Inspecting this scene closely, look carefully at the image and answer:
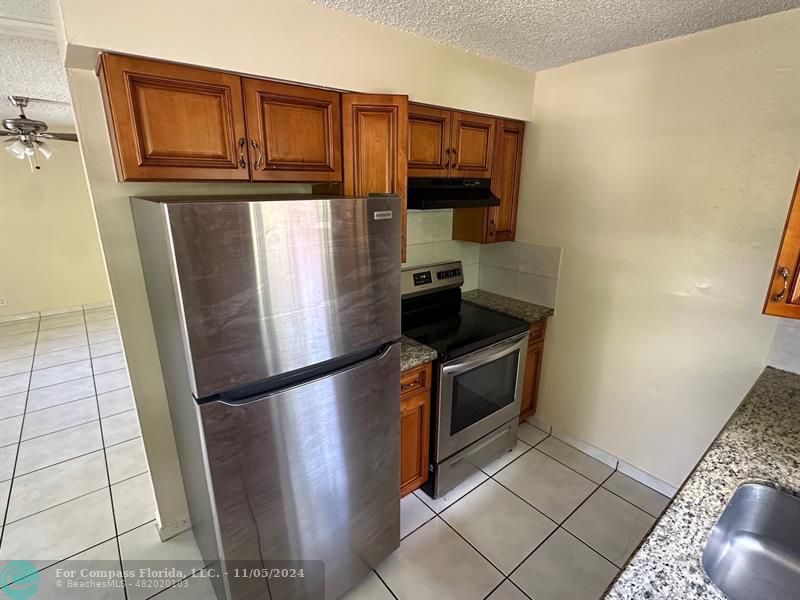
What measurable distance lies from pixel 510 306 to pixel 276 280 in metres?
1.80

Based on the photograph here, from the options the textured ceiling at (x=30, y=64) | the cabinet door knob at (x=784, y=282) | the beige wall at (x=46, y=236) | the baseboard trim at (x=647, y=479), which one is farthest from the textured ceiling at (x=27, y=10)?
the beige wall at (x=46, y=236)

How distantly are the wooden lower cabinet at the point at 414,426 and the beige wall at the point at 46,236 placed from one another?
16.5ft

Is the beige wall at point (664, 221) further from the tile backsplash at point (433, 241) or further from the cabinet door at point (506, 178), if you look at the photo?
the tile backsplash at point (433, 241)

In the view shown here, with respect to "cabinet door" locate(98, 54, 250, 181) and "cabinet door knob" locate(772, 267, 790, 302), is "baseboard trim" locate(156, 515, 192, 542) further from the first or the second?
"cabinet door knob" locate(772, 267, 790, 302)

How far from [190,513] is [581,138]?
284cm

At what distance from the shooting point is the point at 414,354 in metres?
1.80

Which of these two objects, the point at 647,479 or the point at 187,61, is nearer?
the point at 187,61

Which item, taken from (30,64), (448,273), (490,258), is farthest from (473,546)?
(30,64)

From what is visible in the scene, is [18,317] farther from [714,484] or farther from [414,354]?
[714,484]

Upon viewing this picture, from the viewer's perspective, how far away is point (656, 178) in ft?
6.11

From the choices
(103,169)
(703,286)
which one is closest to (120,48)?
(103,169)

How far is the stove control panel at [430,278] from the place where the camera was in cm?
235

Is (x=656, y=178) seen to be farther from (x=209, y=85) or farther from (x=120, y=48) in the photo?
(x=120, y=48)

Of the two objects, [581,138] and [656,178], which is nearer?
[656,178]
